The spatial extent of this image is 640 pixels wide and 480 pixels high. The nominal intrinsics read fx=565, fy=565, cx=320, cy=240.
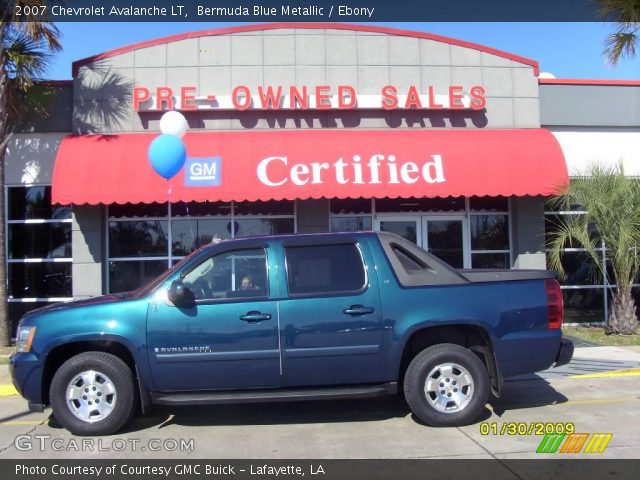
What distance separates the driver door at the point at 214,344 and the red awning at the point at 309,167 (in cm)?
556

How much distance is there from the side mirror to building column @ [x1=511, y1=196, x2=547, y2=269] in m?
9.02

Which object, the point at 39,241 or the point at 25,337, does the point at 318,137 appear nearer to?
the point at 39,241

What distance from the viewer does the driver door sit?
5473mm

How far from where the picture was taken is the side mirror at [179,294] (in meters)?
5.38

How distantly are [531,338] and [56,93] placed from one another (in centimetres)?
1102

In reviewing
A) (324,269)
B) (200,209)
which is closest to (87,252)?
(200,209)

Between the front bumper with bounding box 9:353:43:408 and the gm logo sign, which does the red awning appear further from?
the front bumper with bounding box 9:353:43:408

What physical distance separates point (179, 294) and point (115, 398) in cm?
128

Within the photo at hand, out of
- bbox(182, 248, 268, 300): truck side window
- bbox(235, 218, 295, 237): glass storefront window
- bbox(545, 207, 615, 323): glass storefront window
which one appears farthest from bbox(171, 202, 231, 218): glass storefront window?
bbox(545, 207, 615, 323): glass storefront window

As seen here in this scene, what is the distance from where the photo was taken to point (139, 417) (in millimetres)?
6398

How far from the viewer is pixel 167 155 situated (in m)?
9.71

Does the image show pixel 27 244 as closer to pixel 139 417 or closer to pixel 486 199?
pixel 139 417
